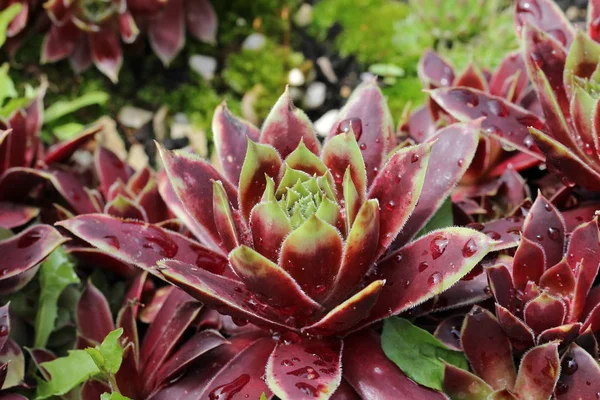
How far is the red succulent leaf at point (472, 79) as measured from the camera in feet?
4.12

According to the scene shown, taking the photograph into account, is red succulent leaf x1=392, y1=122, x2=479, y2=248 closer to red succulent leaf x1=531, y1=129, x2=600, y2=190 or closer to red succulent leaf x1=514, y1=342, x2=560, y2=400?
red succulent leaf x1=531, y1=129, x2=600, y2=190

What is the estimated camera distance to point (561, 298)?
88 centimetres

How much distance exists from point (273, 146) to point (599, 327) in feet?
1.68

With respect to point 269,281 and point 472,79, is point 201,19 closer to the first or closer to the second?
point 472,79

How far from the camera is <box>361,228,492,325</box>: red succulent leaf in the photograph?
810 millimetres

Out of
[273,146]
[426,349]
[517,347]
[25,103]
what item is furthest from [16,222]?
[517,347]

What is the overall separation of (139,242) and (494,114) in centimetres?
60

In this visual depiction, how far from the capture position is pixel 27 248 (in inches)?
42.2

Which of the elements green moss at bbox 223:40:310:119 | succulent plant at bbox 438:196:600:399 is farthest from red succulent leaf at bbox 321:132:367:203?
green moss at bbox 223:40:310:119

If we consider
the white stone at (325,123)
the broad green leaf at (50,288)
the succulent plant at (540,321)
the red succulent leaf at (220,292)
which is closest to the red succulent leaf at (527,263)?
the succulent plant at (540,321)

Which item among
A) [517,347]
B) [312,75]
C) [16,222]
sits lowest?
[312,75]

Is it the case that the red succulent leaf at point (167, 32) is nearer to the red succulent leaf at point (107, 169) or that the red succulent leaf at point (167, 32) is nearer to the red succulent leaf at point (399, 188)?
the red succulent leaf at point (107, 169)

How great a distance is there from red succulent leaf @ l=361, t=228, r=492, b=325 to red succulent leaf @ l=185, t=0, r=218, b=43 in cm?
139

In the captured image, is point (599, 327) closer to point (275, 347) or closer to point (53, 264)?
A: point (275, 347)
